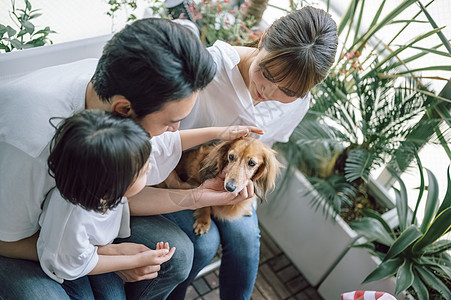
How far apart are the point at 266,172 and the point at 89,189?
661 mm

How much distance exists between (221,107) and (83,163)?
57 centimetres

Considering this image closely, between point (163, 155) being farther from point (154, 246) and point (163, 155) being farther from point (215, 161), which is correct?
point (154, 246)

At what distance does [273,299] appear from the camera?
199cm

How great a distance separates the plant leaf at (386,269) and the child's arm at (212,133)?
2.91ft

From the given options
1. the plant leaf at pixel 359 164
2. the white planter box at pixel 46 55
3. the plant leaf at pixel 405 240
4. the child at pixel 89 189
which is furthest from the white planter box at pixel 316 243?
the white planter box at pixel 46 55

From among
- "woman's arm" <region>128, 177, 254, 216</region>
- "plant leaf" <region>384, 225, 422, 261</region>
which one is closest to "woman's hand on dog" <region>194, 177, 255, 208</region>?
"woman's arm" <region>128, 177, 254, 216</region>

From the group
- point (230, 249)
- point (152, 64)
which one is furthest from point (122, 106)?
point (230, 249)

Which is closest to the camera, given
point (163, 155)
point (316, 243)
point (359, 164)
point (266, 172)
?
point (163, 155)

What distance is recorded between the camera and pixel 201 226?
4.62 feet

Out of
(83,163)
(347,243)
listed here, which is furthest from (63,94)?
(347,243)

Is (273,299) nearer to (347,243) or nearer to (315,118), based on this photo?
(347,243)

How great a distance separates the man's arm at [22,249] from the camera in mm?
1008

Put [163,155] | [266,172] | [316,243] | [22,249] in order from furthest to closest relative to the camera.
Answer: [316,243] < [266,172] < [163,155] < [22,249]

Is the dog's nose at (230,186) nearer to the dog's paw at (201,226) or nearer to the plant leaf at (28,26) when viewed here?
the dog's paw at (201,226)
